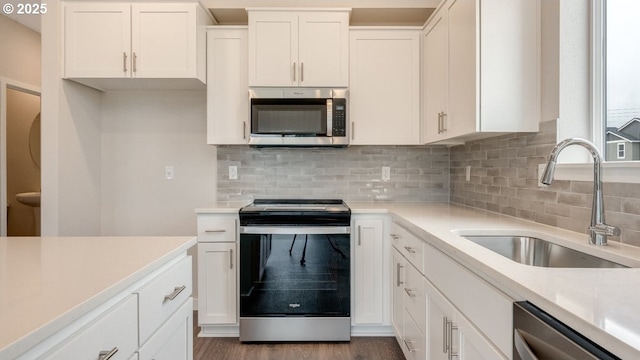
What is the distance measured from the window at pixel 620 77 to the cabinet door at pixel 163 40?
92.6 inches

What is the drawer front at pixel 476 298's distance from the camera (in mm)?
932

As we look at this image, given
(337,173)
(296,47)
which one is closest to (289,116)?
(296,47)

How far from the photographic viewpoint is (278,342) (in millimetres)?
2322

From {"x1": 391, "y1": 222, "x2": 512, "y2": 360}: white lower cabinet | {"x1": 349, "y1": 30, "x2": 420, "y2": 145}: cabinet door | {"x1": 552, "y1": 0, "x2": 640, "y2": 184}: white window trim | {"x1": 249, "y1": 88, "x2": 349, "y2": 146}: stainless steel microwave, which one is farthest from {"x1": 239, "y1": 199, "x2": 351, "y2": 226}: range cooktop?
{"x1": 552, "y1": 0, "x2": 640, "y2": 184}: white window trim

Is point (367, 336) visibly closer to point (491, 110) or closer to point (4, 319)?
point (491, 110)

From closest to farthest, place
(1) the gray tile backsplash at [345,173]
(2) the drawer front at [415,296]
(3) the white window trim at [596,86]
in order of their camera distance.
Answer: (3) the white window trim at [596,86], (2) the drawer front at [415,296], (1) the gray tile backsplash at [345,173]

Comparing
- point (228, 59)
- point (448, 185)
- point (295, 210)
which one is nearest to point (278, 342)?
point (295, 210)

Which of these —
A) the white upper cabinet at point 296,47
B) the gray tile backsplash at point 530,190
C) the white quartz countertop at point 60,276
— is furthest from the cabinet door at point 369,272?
the white quartz countertop at point 60,276

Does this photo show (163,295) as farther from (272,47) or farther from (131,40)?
(131,40)

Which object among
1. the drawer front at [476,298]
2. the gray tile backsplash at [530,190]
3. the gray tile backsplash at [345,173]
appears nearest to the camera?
the drawer front at [476,298]

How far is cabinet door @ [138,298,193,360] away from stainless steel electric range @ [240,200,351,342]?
3.10 ft

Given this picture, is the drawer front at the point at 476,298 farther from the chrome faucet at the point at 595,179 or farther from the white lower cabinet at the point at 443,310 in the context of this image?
the chrome faucet at the point at 595,179

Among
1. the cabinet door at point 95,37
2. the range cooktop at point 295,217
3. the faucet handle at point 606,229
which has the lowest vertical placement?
the range cooktop at point 295,217

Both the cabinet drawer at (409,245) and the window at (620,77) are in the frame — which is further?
the cabinet drawer at (409,245)
